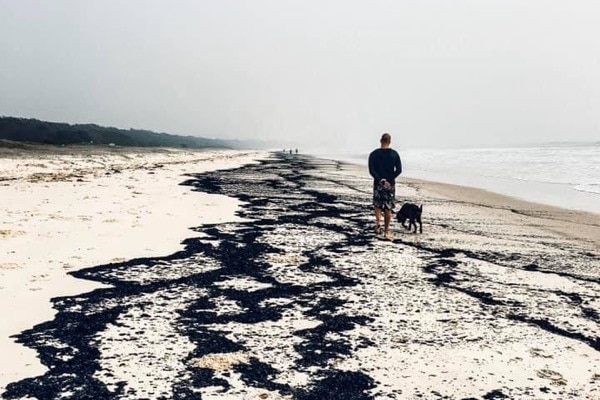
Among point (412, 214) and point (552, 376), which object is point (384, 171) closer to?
point (412, 214)

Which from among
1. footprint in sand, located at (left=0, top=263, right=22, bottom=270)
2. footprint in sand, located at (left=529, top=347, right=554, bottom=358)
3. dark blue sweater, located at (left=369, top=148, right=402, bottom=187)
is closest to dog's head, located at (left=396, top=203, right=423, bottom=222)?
dark blue sweater, located at (left=369, top=148, right=402, bottom=187)

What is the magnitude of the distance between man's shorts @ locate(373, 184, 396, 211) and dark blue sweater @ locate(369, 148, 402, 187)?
0.19m

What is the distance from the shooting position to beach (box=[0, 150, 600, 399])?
355 cm

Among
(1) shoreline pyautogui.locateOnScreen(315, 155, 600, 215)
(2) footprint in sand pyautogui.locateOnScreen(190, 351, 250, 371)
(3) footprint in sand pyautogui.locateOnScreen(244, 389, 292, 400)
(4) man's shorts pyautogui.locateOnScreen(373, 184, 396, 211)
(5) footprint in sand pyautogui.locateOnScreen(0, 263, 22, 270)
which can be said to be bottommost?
(3) footprint in sand pyautogui.locateOnScreen(244, 389, 292, 400)

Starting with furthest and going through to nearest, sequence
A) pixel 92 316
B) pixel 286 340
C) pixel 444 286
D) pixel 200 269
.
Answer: pixel 200 269, pixel 444 286, pixel 92 316, pixel 286 340

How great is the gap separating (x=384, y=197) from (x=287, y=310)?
17.5 feet

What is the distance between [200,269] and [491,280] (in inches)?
149

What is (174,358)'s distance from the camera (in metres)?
3.83

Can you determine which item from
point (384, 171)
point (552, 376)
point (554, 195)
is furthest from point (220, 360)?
point (554, 195)

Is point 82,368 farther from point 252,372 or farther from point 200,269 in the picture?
point 200,269

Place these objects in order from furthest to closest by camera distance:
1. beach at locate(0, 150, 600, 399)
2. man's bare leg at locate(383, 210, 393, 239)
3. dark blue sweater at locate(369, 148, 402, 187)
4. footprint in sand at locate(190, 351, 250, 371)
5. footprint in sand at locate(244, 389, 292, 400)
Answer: dark blue sweater at locate(369, 148, 402, 187) → man's bare leg at locate(383, 210, 393, 239) → footprint in sand at locate(190, 351, 250, 371) → beach at locate(0, 150, 600, 399) → footprint in sand at locate(244, 389, 292, 400)

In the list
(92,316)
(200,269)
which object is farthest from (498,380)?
(200,269)

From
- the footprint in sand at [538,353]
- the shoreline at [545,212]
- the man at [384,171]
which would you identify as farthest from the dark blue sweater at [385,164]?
the footprint in sand at [538,353]

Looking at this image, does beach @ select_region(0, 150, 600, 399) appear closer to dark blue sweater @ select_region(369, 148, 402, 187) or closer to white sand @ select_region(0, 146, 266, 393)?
white sand @ select_region(0, 146, 266, 393)
